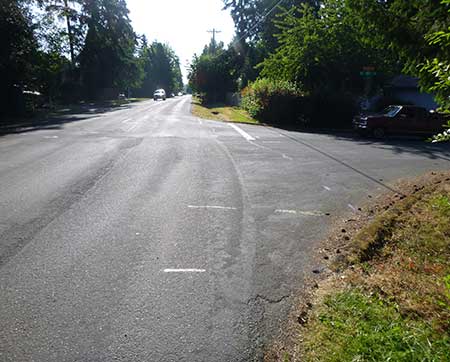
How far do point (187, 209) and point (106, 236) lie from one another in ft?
5.41

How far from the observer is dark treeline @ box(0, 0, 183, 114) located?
22.5 metres

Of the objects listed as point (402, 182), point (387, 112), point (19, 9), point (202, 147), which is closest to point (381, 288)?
point (402, 182)

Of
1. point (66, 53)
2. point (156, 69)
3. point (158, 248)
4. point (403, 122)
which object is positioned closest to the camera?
point (158, 248)

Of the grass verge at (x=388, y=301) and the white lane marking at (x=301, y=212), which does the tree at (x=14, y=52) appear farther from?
the grass verge at (x=388, y=301)

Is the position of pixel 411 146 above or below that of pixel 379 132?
below

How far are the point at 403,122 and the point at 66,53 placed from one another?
4181cm

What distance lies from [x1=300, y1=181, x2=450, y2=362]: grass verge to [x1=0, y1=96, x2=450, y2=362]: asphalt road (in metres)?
0.46

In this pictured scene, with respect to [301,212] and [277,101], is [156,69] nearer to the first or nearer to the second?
[277,101]

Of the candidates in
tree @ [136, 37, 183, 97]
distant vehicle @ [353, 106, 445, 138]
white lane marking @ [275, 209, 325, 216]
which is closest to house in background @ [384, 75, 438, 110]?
distant vehicle @ [353, 106, 445, 138]

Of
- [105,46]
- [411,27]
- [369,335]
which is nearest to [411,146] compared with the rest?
[411,27]

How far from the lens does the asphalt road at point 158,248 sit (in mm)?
2992

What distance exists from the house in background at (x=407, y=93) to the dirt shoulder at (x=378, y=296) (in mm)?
26606

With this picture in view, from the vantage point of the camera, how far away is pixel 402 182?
8625 millimetres

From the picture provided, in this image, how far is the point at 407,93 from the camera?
30078 millimetres
